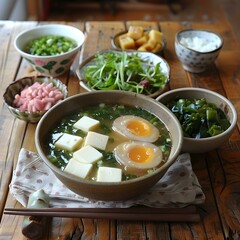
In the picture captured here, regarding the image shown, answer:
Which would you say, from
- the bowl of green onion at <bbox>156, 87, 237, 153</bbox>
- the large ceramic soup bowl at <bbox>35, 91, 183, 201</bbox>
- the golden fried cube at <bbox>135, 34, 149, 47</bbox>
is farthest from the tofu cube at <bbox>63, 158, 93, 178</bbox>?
the golden fried cube at <bbox>135, 34, 149, 47</bbox>

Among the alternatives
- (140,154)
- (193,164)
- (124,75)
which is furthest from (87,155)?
(124,75)

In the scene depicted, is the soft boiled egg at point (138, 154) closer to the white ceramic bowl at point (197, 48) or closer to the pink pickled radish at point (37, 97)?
the pink pickled radish at point (37, 97)

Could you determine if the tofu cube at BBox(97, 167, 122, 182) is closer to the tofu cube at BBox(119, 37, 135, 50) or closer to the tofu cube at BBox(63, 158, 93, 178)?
the tofu cube at BBox(63, 158, 93, 178)

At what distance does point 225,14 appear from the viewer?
4.95 metres

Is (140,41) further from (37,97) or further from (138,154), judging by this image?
(138,154)

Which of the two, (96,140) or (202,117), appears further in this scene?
(202,117)

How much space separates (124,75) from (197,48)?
457 millimetres

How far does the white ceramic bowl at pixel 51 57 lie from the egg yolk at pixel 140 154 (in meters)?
0.75

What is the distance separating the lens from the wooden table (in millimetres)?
1229

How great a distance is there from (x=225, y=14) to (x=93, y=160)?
4.18 m

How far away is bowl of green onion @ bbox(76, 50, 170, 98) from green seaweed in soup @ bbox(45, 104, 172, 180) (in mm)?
288

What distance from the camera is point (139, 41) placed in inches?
84.1

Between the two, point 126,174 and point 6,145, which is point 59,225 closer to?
point 126,174

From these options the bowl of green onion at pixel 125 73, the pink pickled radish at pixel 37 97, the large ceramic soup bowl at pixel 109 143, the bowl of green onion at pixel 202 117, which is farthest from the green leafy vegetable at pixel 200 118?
the pink pickled radish at pixel 37 97
